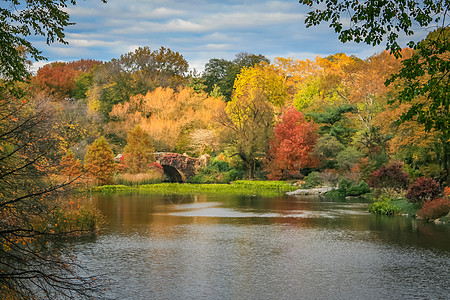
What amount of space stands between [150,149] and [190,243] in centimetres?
2768

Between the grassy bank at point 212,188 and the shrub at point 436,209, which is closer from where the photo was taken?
the shrub at point 436,209

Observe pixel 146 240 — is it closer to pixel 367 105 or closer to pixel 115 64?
pixel 367 105

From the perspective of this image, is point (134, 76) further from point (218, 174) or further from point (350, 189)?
point (350, 189)

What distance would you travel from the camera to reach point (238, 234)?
59.9 ft

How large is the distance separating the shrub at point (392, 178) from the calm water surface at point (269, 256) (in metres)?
5.11

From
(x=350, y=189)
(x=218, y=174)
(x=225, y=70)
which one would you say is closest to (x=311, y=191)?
(x=350, y=189)

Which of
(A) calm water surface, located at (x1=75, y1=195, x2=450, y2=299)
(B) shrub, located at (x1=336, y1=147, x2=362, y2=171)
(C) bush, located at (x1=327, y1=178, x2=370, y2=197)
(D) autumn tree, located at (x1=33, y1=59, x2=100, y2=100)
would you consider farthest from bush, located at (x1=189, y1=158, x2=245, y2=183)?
(D) autumn tree, located at (x1=33, y1=59, x2=100, y2=100)

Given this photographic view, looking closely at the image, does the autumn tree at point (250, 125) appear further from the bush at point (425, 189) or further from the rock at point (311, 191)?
the bush at point (425, 189)

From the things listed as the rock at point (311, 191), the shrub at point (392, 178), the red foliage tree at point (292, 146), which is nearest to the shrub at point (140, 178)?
the red foliage tree at point (292, 146)

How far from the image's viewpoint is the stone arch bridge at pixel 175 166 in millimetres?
45938

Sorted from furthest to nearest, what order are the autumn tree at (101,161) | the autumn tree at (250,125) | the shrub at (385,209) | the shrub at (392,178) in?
the autumn tree at (250,125) → the autumn tree at (101,161) → the shrub at (392,178) → the shrub at (385,209)

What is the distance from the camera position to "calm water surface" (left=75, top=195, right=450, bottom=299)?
10.9 meters

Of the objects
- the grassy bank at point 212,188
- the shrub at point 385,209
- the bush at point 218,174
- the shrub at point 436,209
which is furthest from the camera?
the bush at point 218,174

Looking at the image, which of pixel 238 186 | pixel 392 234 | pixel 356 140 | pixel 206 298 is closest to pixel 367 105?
pixel 356 140
